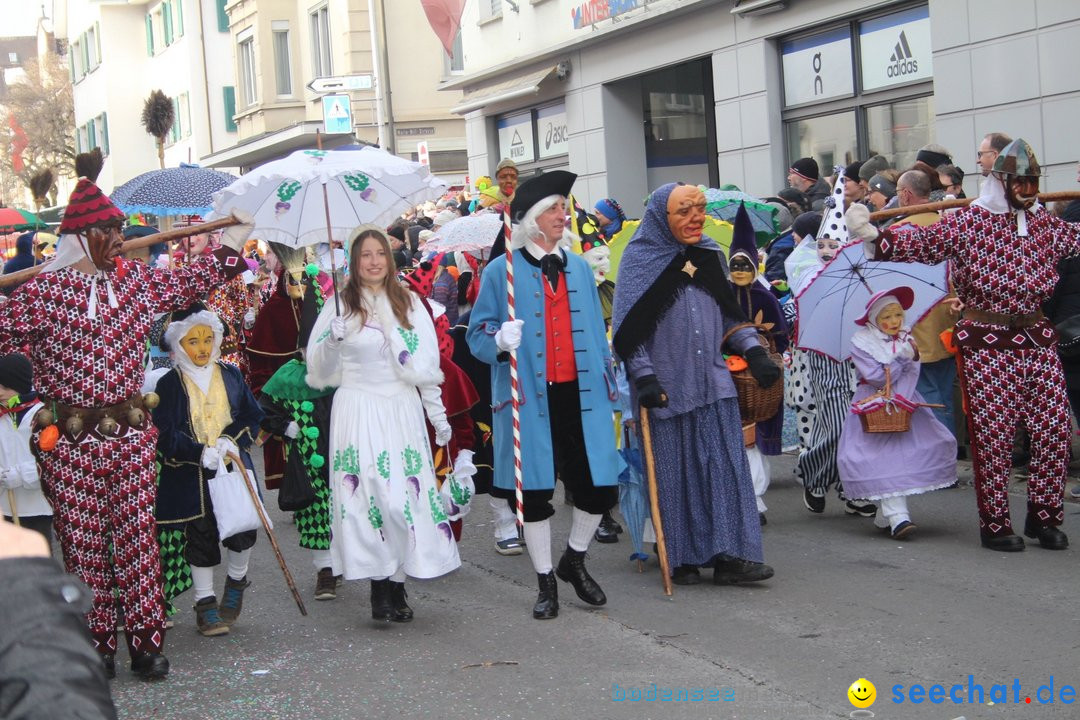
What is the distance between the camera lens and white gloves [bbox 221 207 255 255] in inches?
249

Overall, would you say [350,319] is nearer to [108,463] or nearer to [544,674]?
[108,463]

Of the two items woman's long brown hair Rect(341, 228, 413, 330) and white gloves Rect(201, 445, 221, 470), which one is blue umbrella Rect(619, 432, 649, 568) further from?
white gloves Rect(201, 445, 221, 470)

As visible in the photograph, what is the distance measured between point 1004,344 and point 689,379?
1.65 meters

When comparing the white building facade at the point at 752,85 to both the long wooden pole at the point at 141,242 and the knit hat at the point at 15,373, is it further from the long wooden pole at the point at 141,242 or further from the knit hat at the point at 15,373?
the knit hat at the point at 15,373

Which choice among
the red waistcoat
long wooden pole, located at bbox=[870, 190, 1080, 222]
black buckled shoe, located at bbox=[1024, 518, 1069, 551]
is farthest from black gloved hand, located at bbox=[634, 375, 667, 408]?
black buckled shoe, located at bbox=[1024, 518, 1069, 551]

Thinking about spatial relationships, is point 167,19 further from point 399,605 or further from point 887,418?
point 399,605

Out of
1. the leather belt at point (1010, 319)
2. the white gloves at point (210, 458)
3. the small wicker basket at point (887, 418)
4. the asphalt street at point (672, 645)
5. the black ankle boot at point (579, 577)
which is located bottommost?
the asphalt street at point (672, 645)

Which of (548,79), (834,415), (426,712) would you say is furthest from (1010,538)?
(548,79)

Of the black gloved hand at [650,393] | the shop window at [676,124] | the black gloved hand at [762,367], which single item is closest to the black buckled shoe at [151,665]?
the black gloved hand at [650,393]

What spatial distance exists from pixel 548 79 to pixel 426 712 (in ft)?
55.8

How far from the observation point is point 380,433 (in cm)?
634

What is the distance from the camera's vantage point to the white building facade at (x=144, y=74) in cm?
4141

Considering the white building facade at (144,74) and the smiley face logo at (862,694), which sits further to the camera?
the white building facade at (144,74)

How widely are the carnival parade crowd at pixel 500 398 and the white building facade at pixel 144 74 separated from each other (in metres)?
34.0
